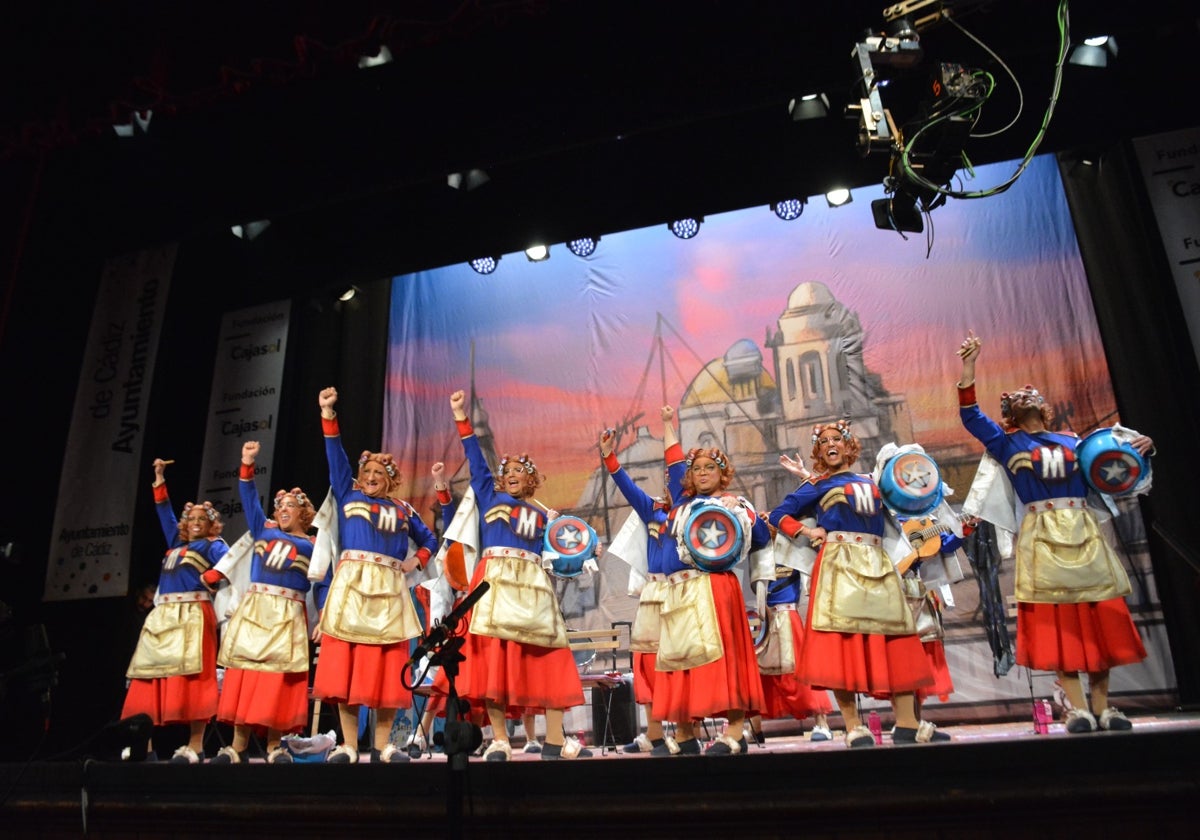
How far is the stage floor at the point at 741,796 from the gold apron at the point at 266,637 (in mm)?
1421

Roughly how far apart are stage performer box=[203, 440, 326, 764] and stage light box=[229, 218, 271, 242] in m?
4.10

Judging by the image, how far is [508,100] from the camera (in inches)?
257

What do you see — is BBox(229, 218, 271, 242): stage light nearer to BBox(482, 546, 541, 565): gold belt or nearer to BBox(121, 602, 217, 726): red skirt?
BBox(121, 602, 217, 726): red skirt

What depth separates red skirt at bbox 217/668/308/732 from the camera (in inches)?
205

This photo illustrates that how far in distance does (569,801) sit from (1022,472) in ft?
9.83

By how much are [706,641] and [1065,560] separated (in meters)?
1.85

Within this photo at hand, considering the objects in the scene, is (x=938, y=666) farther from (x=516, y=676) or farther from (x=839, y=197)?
(x=839, y=197)

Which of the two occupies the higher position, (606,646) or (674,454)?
(674,454)

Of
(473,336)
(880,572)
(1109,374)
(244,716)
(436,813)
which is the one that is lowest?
(436,813)

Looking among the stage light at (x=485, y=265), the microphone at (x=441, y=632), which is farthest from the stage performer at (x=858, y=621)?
the stage light at (x=485, y=265)

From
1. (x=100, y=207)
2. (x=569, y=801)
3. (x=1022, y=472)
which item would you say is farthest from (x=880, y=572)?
(x=100, y=207)

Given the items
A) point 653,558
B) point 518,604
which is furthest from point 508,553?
point 653,558

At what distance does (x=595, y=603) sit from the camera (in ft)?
26.4

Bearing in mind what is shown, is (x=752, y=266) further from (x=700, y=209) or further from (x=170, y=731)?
(x=170, y=731)
